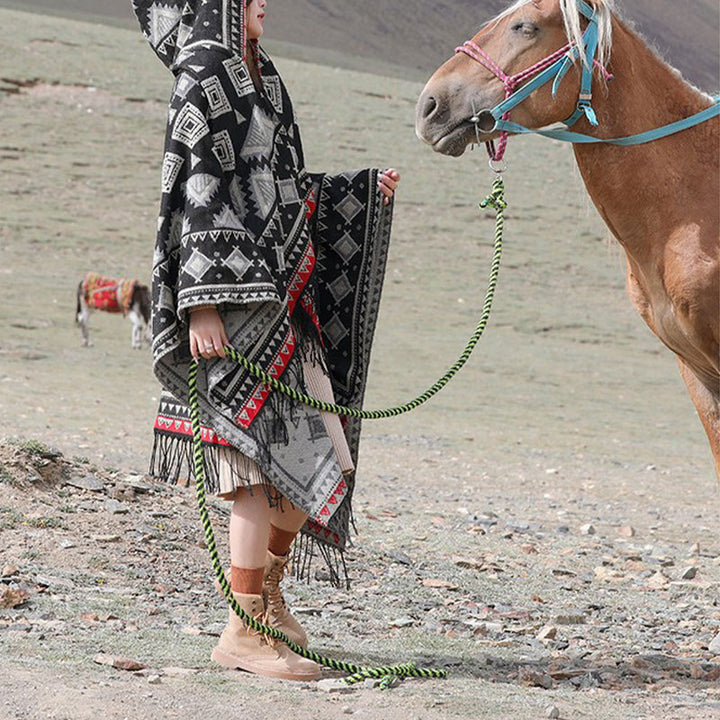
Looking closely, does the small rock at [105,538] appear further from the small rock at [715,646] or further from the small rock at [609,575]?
the small rock at [715,646]

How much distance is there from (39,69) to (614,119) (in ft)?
102

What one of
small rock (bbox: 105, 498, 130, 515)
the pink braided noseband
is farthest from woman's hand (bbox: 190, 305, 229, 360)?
small rock (bbox: 105, 498, 130, 515)

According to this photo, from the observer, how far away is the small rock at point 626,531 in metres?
6.89

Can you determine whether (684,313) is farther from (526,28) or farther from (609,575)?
(609,575)

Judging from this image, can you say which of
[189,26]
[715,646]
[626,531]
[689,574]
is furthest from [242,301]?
[626,531]

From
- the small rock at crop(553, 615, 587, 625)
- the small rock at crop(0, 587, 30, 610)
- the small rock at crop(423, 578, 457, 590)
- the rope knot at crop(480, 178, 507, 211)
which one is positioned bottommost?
the small rock at crop(0, 587, 30, 610)

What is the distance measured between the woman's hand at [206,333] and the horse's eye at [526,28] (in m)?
1.40

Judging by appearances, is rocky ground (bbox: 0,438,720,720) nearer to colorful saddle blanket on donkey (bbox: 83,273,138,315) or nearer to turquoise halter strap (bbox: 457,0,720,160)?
turquoise halter strap (bbox: 457,0,720,160)

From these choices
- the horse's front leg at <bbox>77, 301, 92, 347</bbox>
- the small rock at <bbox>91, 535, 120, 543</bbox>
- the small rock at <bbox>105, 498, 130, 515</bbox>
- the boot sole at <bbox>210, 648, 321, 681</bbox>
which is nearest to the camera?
the boot sole at <bbox>210, 648, 321, 681</bbox>

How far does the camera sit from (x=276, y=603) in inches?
152

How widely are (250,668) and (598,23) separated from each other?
2.36m

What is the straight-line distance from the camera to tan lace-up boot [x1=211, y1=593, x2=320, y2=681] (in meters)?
3.61

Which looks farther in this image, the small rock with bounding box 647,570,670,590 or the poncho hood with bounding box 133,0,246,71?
the small rock with bounding box 647,570,670,590

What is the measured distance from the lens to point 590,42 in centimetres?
383
